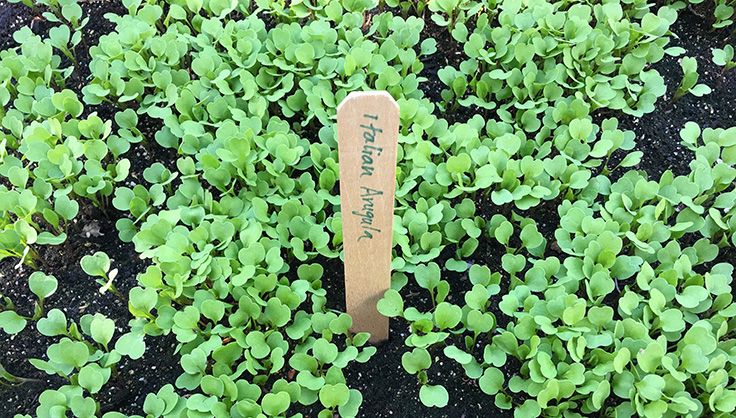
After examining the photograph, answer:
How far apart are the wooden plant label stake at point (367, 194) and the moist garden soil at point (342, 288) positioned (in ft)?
0.66

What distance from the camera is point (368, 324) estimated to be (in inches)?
68.1

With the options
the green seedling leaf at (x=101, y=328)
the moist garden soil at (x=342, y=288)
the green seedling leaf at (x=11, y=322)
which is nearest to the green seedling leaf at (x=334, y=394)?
the moist garden soil at (x=342, y=288)

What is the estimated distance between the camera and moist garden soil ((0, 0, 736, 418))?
1.72 m

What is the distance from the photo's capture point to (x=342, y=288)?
192 centimetres

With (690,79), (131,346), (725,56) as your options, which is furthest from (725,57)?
(131,346)

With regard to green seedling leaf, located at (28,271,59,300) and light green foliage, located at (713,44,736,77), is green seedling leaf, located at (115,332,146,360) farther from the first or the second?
light green foliage, located at (713,44,736,77)

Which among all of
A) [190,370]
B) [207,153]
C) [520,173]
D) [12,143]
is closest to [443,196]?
[520,173]

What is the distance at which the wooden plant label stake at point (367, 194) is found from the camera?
1236mm

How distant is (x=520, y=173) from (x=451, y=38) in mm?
883

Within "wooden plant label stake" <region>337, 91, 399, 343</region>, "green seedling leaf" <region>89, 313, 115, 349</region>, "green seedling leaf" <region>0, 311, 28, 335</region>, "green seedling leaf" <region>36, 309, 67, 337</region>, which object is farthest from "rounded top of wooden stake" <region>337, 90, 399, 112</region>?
"green seedling leaf" <region>0, 311, 28, 335</region>

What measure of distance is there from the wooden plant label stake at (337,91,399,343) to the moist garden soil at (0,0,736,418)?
20 centimetres

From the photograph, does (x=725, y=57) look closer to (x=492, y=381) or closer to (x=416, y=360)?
(x=492, y=381)

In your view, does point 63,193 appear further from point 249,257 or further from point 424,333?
point 424,333

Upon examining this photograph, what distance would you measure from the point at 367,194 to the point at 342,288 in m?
0.61
